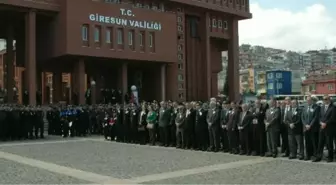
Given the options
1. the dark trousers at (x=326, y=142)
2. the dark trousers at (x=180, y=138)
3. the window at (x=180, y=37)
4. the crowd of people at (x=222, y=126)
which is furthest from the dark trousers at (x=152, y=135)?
the window at (x=180, y=37)

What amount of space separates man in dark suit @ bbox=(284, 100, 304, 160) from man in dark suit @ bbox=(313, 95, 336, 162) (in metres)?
0.65

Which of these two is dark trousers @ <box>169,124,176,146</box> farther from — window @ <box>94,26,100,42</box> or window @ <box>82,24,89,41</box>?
window @ <box>94,26,100,42</box>

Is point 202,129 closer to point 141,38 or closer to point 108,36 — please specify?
point 108,36

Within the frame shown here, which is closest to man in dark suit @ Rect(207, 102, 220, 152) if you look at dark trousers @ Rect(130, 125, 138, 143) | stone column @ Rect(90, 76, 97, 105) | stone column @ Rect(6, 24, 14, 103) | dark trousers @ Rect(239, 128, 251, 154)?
dark trousers @ Rect(239, 128, 251, 154)

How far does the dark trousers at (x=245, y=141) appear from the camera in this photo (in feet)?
51.4

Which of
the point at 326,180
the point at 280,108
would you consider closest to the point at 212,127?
the point at 280,108

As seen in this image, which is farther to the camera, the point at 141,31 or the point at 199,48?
the point at 199,48

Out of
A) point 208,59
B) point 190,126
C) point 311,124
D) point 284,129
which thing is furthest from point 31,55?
point 311,124

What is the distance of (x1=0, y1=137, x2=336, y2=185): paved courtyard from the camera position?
34.2 feet

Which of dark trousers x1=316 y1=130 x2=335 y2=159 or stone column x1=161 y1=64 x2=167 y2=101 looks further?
stone column x1=161 y1=64 x2=167 y2=101

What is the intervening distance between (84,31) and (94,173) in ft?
104

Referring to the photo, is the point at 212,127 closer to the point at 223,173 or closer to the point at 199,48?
the point at 223,173

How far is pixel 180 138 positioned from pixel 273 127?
458cm

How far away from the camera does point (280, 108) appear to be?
15.1 meters
